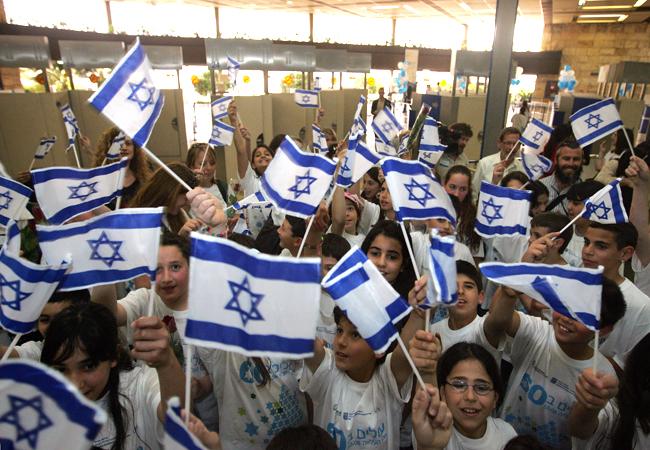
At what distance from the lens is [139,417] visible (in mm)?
1794

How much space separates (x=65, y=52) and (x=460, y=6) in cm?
1412

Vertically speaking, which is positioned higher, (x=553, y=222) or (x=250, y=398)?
(x=553, y=222)

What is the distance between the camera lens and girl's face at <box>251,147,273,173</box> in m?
4.63

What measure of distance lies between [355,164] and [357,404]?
5.39 ft

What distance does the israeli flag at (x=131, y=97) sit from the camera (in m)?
1.87

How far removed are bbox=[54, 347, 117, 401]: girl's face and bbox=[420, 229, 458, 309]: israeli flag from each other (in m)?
1.26

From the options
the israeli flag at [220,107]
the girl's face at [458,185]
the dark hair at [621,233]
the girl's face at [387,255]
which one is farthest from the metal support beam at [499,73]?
the girl's face at [387,255]

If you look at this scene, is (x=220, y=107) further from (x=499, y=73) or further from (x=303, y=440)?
(x=303, y=440)

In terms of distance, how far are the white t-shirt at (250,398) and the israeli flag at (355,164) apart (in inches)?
54.0

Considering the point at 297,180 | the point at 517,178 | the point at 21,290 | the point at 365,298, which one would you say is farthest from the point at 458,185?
the point at 21,290

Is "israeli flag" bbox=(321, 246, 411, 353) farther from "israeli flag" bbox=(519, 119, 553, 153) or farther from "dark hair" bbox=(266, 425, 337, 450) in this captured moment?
"israeli flag" bbox=(519, 119, 553, 153)

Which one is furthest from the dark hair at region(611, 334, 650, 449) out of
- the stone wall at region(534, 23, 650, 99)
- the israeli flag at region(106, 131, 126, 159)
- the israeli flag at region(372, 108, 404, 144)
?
the stone wall at region(534, 23, 650, 99)

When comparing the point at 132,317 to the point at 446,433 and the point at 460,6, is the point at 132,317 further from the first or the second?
the point at 460,6

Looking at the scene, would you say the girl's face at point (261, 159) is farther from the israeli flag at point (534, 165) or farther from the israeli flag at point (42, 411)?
the israeli flag at point (42, 411)
